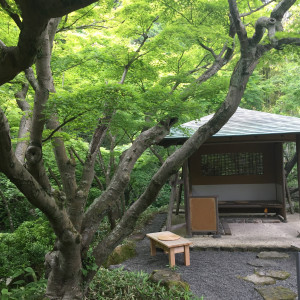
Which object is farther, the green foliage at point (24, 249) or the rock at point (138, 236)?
the rock at point (138, 236)

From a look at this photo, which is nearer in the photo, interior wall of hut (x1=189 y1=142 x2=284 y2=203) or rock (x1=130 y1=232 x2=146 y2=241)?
rock (x1=130 y1=232 x2=146 y2=241)

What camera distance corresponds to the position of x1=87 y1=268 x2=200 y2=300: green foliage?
454cm

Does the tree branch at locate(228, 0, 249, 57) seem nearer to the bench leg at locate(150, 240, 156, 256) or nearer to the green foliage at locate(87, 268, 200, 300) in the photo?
the green foliage at locate(87, 268, 200, 300)

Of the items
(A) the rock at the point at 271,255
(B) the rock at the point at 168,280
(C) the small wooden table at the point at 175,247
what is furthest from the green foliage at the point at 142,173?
(B) the rock at the point at 168,280

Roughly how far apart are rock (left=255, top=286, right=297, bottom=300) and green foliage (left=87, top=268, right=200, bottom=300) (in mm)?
1129

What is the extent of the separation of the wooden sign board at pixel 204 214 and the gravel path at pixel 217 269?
3.47ft

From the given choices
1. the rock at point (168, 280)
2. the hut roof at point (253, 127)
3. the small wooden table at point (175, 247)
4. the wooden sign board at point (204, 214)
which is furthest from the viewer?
the wooden sign board at point (204, 214)

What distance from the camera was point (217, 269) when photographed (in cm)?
594

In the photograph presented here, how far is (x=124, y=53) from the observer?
6.15m

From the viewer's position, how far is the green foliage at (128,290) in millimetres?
4543

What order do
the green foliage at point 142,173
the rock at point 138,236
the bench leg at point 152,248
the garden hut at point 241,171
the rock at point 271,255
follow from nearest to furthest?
the rock at point 271,255
the bench leg at point 152,248
the rock at point 138,236
the garden hut at point 241,171
the green foliage at point 142,173

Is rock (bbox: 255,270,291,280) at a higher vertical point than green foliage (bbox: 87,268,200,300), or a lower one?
lower

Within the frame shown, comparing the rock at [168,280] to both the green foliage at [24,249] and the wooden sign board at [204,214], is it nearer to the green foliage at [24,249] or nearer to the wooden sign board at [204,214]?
the green foliage at [24,249]

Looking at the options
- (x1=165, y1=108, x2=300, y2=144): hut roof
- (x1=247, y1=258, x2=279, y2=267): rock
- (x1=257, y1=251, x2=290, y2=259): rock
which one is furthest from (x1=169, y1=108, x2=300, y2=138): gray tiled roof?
(x1=247, y1=258, x2=279, y2=267): rock
